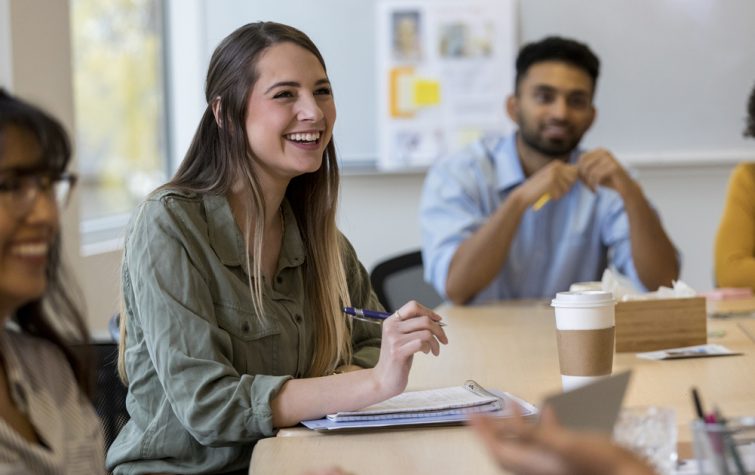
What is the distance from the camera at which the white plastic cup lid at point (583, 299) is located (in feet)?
5.93

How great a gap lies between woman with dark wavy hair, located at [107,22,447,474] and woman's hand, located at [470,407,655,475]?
80 centimetres

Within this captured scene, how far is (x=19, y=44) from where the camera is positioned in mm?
3430

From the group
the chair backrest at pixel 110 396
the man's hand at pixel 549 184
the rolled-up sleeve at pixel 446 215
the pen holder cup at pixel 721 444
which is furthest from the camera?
the rolled-up sleeve at pixel 446 215

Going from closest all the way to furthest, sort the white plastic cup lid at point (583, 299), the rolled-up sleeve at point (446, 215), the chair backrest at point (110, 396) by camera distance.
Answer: the white plastic cup lid at point (583, 299) < the chair backrest at point (110, 396) < the rolled-up sleeve at point (446, 215)

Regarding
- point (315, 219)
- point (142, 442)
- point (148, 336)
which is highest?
point (315, 219)

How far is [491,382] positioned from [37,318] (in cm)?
93

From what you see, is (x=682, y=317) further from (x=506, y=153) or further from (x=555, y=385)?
(x=506, y=153)

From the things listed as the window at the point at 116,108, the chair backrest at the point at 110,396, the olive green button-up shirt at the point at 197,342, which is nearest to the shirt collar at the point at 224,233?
the olive green button-up shirt at the point at 197,342

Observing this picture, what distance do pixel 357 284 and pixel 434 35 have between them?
2662 millimetres

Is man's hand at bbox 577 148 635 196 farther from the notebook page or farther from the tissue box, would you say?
the notebook page

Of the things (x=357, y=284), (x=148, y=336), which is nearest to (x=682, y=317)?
(x=357, y=284)

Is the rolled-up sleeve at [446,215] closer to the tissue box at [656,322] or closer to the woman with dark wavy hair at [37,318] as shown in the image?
the tissue box at [656,322]

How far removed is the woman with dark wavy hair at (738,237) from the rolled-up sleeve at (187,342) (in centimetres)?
190

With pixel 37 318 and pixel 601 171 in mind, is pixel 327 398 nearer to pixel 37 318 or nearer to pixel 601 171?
pixel 37 318
